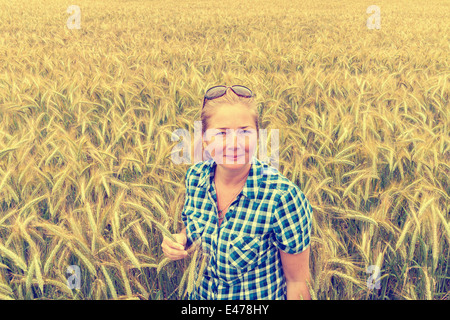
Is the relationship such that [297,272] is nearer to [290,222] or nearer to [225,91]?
[290,222]

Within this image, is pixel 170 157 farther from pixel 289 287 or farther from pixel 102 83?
pixel 102 83

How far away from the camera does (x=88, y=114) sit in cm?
256

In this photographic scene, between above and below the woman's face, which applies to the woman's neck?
below

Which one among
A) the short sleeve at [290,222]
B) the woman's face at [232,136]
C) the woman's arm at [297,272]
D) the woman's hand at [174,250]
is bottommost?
the woman's arm at [297,272]

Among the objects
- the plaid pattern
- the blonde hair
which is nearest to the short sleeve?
the plaid pattern

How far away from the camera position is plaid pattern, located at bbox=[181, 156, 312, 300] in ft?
3.48

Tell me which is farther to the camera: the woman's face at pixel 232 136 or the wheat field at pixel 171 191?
the wheat field at pixel 171 191

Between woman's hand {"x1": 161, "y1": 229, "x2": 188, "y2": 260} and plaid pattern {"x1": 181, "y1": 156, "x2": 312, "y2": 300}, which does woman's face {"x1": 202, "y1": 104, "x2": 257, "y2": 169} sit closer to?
Answer: plaid pattern {"x1": 181, "y1": 156, "x2": 312, "y2": 300}

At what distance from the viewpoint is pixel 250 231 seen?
109 cm

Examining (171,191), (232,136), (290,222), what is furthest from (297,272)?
(171,191)

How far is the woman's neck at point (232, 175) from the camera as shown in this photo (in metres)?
1.12

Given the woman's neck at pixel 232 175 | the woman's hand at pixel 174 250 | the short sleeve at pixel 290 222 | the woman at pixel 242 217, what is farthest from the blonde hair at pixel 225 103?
the woman's hand at pixel 174 250

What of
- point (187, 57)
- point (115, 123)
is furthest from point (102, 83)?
point (187, 57)

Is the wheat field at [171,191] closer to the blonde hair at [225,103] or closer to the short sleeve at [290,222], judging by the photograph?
the short sleeve at [290,222]
